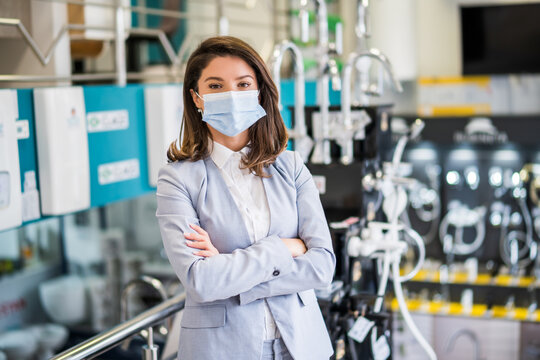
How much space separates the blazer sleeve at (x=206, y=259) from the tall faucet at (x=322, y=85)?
3.47 ft

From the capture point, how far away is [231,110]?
1791 millimetres

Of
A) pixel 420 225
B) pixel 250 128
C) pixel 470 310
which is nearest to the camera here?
pixel 250 128

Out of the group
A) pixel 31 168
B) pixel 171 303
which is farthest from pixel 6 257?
pixel 171 303

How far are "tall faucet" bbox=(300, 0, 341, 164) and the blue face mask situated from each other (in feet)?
3.10

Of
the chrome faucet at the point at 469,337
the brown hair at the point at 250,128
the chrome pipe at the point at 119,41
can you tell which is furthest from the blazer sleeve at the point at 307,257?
the chrome faucet at the point at 469,337

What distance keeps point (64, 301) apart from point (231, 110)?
13.3 ft

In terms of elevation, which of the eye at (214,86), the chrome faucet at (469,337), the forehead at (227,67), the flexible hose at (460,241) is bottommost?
the chrome faucet at (469,337)

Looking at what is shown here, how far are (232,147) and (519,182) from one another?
4.39 metres

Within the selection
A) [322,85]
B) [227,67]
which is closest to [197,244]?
[227,67]

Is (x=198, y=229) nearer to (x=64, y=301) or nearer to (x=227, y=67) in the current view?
(x=227, y=67)

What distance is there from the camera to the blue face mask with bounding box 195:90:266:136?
1806 mm

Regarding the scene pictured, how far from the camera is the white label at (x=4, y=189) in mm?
2631

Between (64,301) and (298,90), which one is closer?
(298,90)

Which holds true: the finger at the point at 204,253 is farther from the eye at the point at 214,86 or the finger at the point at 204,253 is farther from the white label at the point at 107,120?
the white label at the point at 107,120
